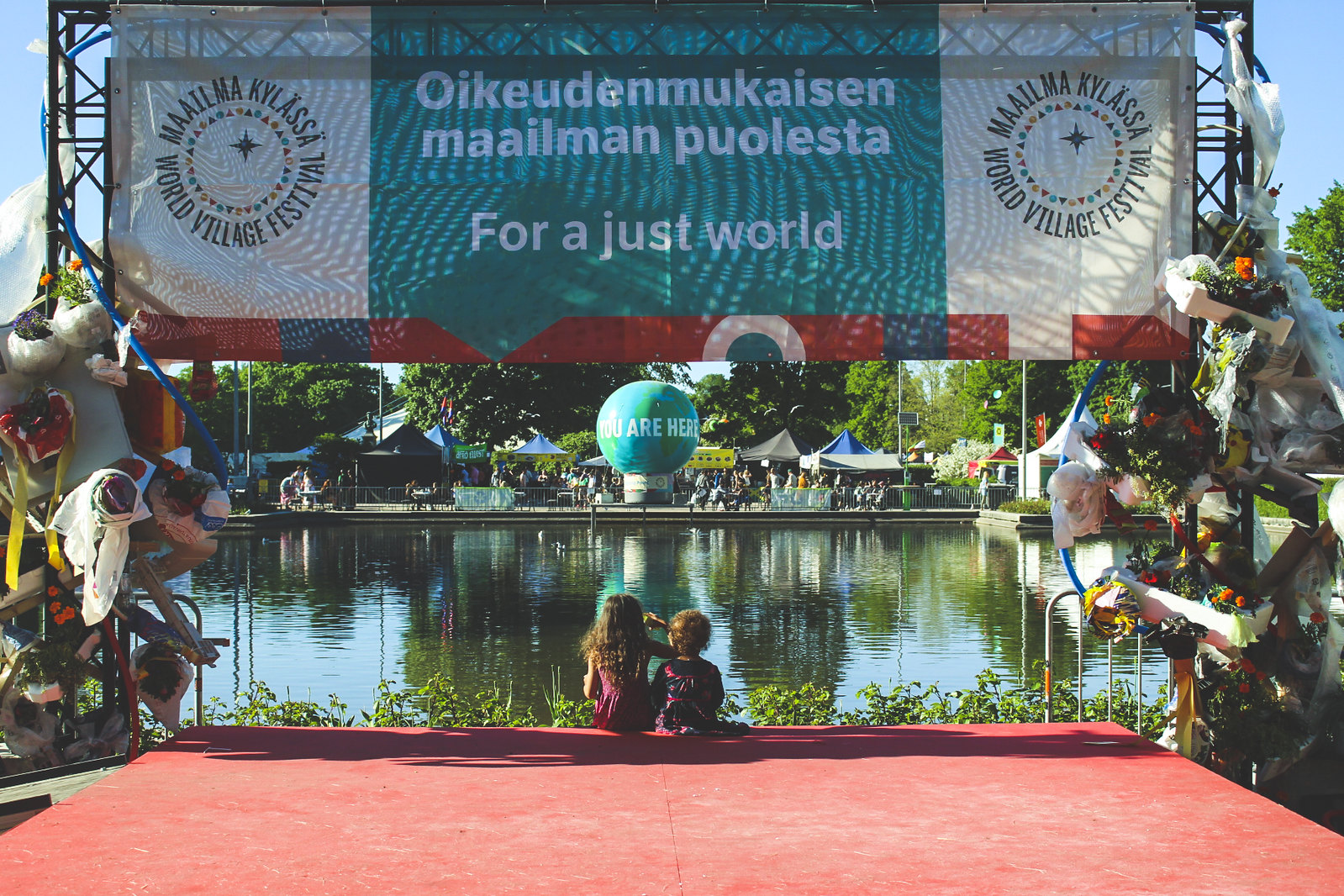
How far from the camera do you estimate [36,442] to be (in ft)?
20.7

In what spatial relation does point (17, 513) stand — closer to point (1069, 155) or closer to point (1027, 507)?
point (1069, 155)

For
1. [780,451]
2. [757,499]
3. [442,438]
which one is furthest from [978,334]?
[442,438]

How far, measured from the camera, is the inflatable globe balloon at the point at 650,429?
37.4 meters

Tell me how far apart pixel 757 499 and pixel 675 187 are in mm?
35188

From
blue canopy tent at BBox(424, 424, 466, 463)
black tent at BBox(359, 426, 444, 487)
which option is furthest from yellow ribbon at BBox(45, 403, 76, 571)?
blue canopy tent at BBox(424, 424, 466, 463)

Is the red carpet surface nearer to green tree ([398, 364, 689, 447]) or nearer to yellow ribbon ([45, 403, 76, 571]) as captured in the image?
yellow ribbon ([45, 403, 76, 571])

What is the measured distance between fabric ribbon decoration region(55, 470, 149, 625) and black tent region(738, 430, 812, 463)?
44340mm

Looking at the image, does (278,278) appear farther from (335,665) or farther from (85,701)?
(335,665)

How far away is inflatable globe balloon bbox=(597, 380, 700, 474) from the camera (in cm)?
3738

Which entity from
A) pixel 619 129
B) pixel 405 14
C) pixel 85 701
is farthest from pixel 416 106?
pixel 85 701

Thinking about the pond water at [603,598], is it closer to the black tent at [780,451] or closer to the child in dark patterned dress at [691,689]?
the child in dark patterned dress at [691,689]

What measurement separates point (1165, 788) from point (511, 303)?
4.90 metres

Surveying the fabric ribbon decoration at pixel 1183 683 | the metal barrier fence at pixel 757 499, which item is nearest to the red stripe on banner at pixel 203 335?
the fabric ribbon decoration at pixel 1183 683

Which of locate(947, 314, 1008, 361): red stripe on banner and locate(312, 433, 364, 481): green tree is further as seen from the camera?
locate(312, 433, 364, 481): green tree
